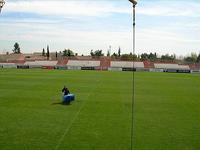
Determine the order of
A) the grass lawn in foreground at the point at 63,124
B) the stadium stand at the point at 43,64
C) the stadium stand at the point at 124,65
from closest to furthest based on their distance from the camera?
the grass lawn in foreground at the point at 63,124
the stadium stand at the point at 124,65
the stadium stand at the point at 43,64

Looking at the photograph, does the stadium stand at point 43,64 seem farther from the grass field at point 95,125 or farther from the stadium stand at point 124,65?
the grass field at point 95,125

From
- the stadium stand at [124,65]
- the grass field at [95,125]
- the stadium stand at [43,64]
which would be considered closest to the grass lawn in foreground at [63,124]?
the grass field at [95,125]

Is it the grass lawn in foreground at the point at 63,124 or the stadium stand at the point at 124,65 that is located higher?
the stadium stand at the point at 124,65

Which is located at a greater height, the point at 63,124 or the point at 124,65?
the point at 124,65

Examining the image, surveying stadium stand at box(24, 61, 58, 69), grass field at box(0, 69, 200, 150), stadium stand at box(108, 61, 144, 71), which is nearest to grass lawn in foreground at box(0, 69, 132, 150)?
grass field at box(0, 69, 200, 150)

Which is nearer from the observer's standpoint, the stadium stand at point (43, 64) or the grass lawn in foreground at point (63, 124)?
the grass lawn in foreground at point (63, 124)

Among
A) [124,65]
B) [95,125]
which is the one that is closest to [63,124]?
[95,125]

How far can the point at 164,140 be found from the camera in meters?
15.2

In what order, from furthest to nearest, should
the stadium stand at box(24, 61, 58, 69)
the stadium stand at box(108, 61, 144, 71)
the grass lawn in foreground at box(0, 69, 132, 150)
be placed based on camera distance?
the stadium stand at box(24, 61, 58, 69)
the stadium stand at box(108, 61, 144, 71)
the grass lawn in foreground at box(0, 69, 132, 150)

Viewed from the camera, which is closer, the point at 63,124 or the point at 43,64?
the point at 63,124

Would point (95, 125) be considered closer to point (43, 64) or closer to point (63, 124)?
point (63, 124)

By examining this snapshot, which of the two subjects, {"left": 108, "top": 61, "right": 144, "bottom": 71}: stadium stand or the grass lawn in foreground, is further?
{"left": 108, "top": 61, "right": 144, "bottom": 71}: stadium stand

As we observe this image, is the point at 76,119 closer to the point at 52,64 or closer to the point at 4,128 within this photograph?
the point at 4,128

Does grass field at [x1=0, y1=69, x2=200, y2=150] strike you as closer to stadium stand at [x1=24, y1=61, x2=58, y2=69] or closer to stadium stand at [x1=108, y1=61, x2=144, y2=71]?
stadium stand at [x1=108, y1=61, x2=144, y2=71]
